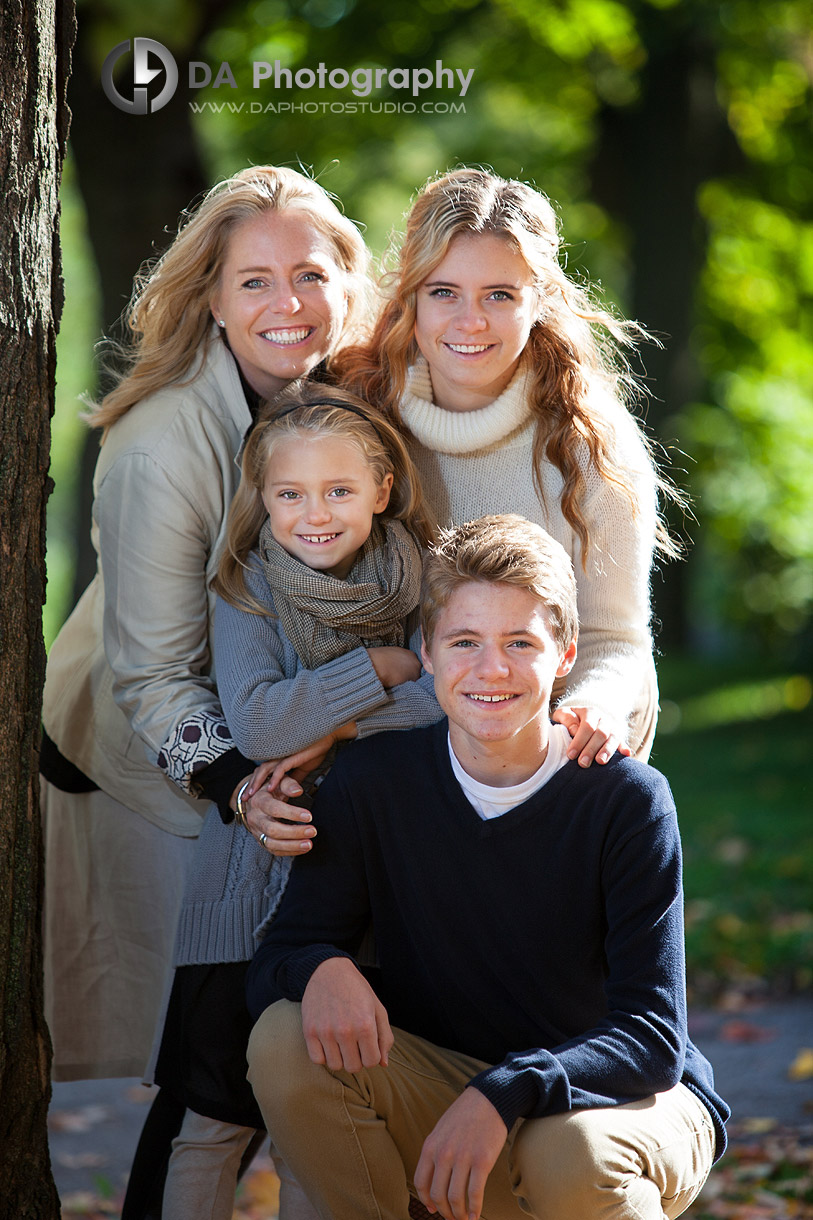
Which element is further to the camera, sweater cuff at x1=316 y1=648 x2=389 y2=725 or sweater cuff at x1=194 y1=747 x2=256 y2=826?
sweater cuff at x1=194 y1=747 x2=256 y2=826

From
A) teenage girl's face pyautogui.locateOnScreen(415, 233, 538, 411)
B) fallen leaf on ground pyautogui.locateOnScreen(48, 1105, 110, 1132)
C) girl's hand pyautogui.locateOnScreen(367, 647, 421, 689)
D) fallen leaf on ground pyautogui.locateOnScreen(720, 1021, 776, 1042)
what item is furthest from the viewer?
fallen leaf on ground pyautogui.locateOnScreen(720, 1021, 776, 1042)

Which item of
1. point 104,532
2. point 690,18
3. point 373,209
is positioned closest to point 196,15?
point 690,18

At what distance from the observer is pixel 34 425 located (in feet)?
8.70

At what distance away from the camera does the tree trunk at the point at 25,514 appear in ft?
8.42

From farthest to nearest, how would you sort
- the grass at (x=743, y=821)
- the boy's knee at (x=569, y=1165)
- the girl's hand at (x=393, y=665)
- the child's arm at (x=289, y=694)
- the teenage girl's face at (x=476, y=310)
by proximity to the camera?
the grass at (x=743, y=821), the teenage girl's face at (x=476, y=310), the girl's hand at (x=393, y=665), the child's arm at (x=289, y=694), the boy's knee at (x=569, y=1165)

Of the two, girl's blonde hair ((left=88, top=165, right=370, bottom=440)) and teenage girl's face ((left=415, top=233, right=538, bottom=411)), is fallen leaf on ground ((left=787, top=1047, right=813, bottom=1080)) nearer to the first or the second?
teenage girl's face ((left=415, top=233, right=538, bottom=411))

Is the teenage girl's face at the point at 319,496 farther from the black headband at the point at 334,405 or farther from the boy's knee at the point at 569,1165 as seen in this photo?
the boy's knee at the point at 569,1165

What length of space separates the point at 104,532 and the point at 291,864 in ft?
2.96

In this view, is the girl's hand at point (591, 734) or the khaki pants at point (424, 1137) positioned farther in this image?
the girl's hand at point (591, 734)

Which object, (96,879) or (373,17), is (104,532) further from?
(373,17)

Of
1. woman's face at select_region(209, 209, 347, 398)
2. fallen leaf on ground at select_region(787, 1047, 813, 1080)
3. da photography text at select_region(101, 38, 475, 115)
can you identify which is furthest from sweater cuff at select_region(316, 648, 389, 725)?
fallen leaf on ground at select_region(787, 1047, 813, 1080)

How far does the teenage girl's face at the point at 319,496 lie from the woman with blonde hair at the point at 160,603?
28cm

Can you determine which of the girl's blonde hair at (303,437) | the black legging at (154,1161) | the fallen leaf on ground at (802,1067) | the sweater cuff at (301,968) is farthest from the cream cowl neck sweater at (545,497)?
the fallen leaf on ground at (802,1067)

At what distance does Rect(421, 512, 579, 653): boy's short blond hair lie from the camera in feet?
8.31
